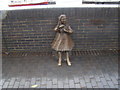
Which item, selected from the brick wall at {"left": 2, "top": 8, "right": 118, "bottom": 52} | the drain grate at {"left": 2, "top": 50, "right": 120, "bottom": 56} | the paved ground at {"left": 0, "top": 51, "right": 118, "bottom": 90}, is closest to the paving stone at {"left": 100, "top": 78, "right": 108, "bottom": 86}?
the paved ground at {"left": 0, "top": 51, "right": 118, "bottom": 90}

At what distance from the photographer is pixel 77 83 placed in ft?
14.9

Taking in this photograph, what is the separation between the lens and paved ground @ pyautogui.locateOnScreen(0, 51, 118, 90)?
4535 millimetres

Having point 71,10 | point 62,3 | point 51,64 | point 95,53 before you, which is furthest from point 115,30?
point 51,64

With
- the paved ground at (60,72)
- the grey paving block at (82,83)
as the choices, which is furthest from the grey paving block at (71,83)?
the grey paving block at (82,83)

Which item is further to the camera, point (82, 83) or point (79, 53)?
point (79, 53)

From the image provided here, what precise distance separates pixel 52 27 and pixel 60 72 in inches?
73.1

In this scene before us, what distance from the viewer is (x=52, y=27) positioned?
617 centimetres

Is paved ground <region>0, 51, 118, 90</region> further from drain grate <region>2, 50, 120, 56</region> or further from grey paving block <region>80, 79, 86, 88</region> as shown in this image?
drain grate <region>2, 50, 120, 56</region>

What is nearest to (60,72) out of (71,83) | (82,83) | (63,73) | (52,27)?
(63,73)

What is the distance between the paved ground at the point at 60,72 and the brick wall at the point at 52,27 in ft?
1.74

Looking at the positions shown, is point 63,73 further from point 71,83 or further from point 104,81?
point 104,81

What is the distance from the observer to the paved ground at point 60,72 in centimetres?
454

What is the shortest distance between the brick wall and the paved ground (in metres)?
0.53

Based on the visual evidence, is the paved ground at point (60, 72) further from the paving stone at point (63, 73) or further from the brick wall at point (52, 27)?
the brick wall at point (52, 27)
